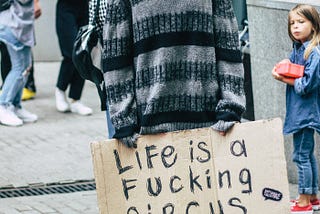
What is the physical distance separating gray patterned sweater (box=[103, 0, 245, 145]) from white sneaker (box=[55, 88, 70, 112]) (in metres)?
5.64

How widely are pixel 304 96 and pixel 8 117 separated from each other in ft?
12.7

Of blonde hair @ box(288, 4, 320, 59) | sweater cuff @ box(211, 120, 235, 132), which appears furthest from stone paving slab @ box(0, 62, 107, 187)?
sweater cuff @ box(211, 120, 235, 132)

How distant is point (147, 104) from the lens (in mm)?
4426

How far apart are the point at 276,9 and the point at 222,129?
10.4 feet

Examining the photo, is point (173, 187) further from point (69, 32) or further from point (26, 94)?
point (26, 94)

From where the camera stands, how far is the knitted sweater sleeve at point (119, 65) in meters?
4.41

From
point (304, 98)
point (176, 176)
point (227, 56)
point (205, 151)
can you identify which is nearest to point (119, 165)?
point (176, 176)

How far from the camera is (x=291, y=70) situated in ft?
21.1

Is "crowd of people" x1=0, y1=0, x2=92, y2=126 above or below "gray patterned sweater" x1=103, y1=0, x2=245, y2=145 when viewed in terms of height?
below

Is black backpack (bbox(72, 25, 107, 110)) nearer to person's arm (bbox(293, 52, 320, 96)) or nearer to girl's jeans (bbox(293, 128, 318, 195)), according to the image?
person's arm (bbox(293, 52, 320, 96))

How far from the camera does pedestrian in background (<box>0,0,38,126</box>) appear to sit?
9.24 m

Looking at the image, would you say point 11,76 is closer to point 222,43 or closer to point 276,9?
point 276,9

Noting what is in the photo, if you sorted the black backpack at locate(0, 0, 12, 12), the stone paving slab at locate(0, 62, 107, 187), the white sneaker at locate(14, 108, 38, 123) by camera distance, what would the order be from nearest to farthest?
the stone paving slab at locate(0, 62, 107, 187)
the black backpack at locate(0, 0, 12, 12)
the white sneaker at locate(14, 108, 38, 123)

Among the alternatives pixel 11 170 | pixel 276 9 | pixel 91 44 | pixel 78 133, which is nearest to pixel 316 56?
pixel 276 9
